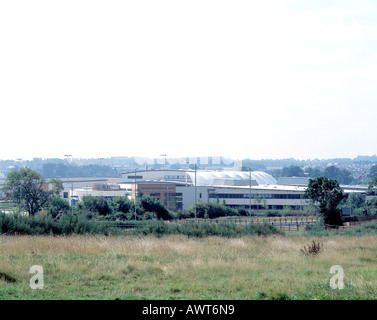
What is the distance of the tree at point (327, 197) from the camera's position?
48.7 metres

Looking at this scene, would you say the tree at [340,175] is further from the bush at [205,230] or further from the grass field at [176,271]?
the grass field at [176,271]

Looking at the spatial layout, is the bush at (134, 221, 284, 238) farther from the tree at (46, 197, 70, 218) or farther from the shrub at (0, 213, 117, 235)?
the tree at (46, 197, 70, 218)

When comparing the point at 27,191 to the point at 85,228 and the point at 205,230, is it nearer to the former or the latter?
the point at 85,228

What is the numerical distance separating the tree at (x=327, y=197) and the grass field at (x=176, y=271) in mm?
33421

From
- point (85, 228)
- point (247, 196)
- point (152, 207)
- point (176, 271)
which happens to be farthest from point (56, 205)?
point (176, 271)

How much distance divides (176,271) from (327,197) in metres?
40.3

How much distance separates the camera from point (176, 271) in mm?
11867

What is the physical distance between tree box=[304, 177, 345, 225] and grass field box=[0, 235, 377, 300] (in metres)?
33.4

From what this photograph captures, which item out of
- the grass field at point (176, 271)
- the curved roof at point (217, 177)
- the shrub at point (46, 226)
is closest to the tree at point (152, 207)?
the shrub at point (46, 226)

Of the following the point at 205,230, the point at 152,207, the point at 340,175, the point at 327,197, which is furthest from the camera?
the point at 340,175
